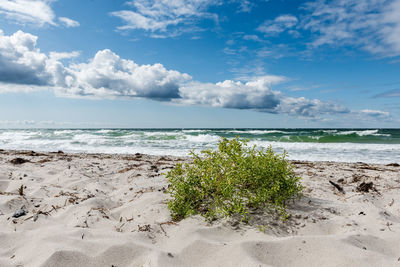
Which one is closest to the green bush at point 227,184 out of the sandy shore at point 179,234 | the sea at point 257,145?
the sandy shore at point 179,234

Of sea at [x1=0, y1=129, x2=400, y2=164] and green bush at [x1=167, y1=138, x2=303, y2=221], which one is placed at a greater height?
green bush at [x1=167, y1=138, x2=303, y2=221]

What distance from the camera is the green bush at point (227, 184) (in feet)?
8.77

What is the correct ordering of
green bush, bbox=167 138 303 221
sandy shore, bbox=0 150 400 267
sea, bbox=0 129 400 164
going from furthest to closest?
sea, bbox=0 129 400 164, green bush, bbox=167 138 303 221, sandy shore, bbox=0 150 400 267

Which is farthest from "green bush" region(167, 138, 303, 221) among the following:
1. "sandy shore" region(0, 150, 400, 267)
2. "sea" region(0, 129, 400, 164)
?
"sea" region(0, 129, 400, 164)

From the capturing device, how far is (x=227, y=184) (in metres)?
2.61

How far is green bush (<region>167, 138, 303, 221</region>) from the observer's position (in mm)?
2672

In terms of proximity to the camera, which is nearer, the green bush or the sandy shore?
the sandy shore

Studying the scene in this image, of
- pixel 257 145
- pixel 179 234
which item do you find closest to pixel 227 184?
pixel 179 234

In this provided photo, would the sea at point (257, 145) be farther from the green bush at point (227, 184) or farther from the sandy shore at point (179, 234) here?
the sandy shore at point (179, 234)

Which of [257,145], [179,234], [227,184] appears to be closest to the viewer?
[179,234]

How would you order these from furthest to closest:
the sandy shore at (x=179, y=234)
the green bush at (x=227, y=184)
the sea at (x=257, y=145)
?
1. the sea at (x=257, y=145)
2. the green bush at (x=227, y=184)
3. the sandy shore at (x=179, y=234)

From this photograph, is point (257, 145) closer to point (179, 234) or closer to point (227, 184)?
point (227, 184)

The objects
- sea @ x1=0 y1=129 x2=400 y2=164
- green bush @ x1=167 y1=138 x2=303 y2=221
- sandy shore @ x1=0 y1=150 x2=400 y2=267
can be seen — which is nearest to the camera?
sandy shore @ x1=0 y1=150 x2=400 y2=267

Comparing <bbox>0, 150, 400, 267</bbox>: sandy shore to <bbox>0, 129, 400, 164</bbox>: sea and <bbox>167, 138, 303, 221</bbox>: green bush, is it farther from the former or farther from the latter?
<bbox>0, 129, 400, 164</bbox>: sea
